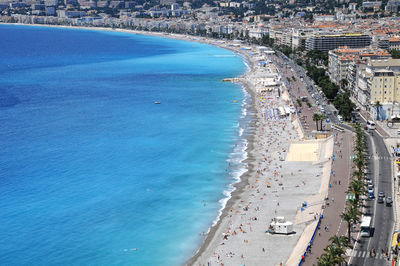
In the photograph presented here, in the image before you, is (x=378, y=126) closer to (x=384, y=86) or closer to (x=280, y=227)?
(x=384, y=86)

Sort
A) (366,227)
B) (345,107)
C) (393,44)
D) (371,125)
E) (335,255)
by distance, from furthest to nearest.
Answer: (393,44)
(345,107)
(371,125)
(366,227)
(335,255)

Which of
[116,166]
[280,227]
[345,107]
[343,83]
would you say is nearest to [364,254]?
[280,227]

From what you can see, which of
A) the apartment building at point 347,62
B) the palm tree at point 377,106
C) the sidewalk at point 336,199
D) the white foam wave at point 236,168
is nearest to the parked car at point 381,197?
the sidewalk at point 336,199

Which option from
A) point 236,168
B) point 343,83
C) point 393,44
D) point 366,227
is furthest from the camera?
point 393,44

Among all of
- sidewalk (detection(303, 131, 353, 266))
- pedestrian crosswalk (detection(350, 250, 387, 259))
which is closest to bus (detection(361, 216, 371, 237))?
sidewalk (detection(303, 131, 353, 266))

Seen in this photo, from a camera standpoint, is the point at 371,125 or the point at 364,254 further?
the point at 371,125

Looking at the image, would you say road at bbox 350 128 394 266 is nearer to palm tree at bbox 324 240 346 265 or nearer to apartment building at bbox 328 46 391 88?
palm tree at bbox 324 240 346 265

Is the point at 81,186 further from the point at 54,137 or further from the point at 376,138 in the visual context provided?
the point at 376,138
